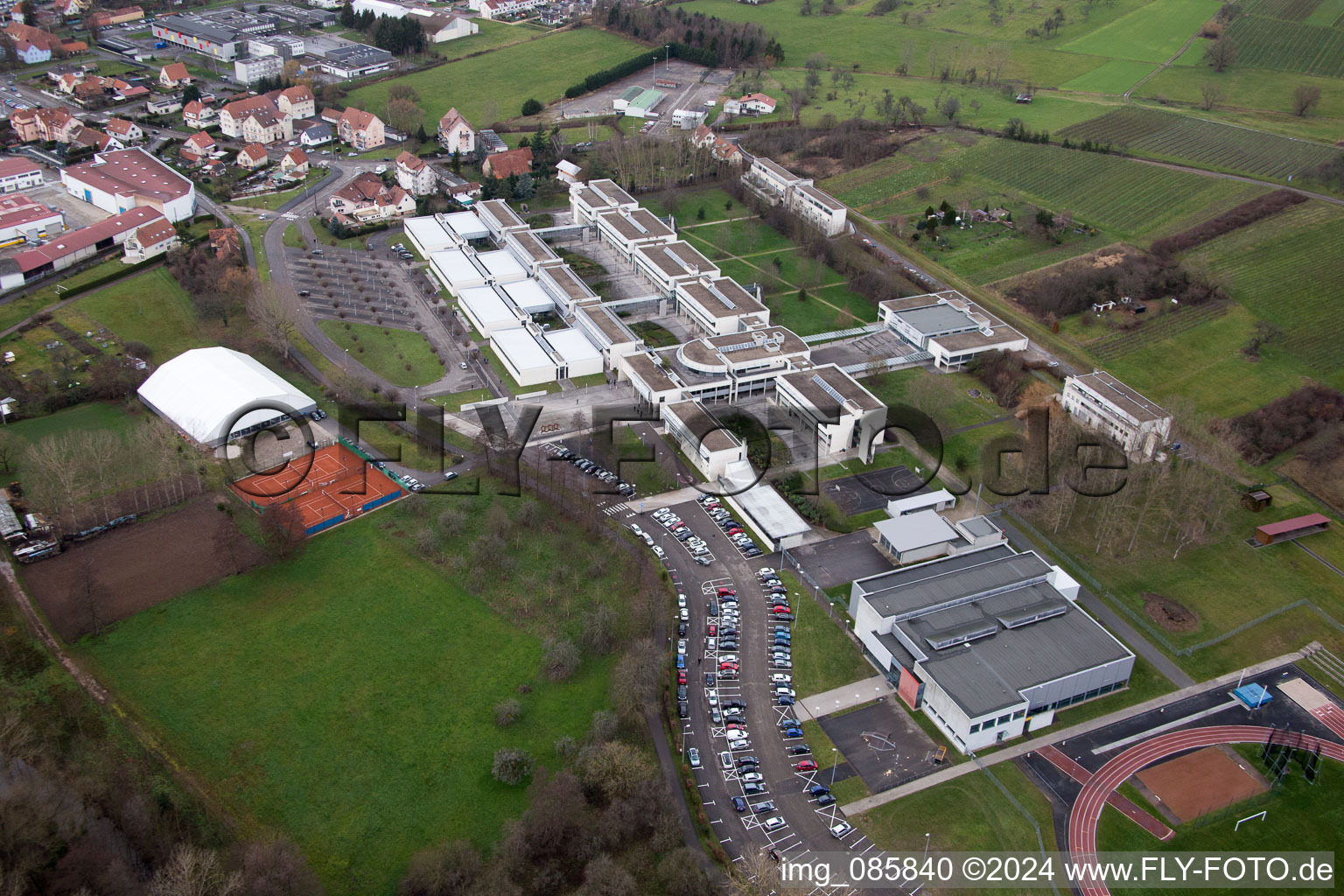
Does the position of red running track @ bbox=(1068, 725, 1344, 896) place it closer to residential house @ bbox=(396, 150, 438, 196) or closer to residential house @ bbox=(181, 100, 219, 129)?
residential house @ bbox=(396, 150, 438, 196)

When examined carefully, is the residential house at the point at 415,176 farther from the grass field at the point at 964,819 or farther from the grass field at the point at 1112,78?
the grass field at the point at 964,819

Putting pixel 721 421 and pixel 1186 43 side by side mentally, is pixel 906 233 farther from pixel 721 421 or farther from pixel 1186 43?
pixel 1186 43

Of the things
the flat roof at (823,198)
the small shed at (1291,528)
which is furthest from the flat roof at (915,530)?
the flat roof at (823,198)

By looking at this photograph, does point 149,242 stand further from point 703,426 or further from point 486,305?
point 703,426

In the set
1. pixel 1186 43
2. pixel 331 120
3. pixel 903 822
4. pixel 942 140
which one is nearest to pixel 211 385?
pixel 903 822

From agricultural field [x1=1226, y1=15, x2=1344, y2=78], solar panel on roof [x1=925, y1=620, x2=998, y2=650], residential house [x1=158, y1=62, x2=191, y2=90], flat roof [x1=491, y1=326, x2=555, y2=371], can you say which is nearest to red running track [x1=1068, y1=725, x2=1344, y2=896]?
solar panel on roof [x1=925, y1=620, x2=998, y2=650]

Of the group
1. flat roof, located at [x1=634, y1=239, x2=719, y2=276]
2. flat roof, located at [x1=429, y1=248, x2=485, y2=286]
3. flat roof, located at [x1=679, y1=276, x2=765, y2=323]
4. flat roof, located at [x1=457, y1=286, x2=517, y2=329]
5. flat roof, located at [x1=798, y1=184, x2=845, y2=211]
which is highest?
flat roof, located at [x1=798, y1=184, x2=845, y2=211]
